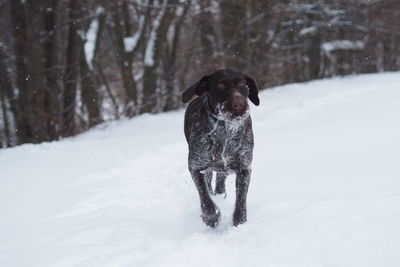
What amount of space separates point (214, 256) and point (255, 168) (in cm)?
310

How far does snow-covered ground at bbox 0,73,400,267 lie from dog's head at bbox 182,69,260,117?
988 millimetres

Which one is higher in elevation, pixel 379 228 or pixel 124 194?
pixel 379 228

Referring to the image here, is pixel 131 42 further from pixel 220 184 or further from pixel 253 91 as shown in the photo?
pixel 253 91

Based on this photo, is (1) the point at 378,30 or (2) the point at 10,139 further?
(1) the point at 378,30

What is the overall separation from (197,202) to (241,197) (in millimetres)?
1019

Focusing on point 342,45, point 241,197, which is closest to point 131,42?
point 342,45

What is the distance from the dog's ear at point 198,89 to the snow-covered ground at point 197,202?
47.4 inches

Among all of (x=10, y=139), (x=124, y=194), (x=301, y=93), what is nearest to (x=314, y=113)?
(x=301, y=93)

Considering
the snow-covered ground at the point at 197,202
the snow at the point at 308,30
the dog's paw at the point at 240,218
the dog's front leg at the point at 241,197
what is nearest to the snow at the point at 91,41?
the snow-covered ground at the point at 197,202

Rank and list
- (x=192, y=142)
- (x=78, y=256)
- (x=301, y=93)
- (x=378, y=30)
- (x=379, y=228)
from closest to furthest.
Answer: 1. (x=379, y=228)
2. (x=78, y=256)
3. (x=192, y=142)
4. (x=301, y=93)
5. (x=378, y=30)

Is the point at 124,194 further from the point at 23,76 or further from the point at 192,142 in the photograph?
the point at 23,76

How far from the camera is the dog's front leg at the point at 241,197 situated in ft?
13.8

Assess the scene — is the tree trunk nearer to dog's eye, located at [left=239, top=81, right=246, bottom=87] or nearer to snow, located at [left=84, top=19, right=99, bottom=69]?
snow, located at [left=84, top=19, right=99, bottom=69]

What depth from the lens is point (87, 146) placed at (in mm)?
9047
